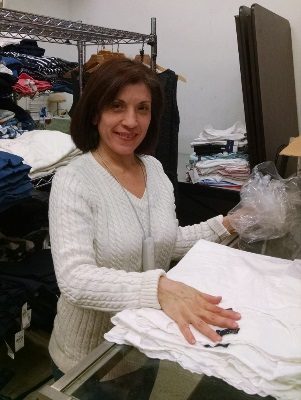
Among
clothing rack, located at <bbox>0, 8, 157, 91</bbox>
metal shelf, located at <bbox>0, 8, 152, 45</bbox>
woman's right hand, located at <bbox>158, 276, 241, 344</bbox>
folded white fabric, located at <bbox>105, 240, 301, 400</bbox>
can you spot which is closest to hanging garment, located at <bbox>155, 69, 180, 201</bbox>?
clothing rack, located at <bbox>0, 8, 157, 91</bbox>

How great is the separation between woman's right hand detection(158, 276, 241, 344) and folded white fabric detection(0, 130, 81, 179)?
917mm

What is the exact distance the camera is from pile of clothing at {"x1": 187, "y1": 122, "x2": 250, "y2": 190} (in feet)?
7.24

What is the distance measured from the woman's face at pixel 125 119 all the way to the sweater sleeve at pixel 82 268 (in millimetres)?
162

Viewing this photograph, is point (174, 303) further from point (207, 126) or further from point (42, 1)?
point (42, 1)

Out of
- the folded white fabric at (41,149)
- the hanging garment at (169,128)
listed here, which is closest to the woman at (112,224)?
the folded white fabric at (41,149)

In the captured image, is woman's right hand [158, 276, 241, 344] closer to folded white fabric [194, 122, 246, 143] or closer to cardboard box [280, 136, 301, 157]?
cardboard box [280, 136, 301, 157]

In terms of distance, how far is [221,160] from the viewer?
2244mm

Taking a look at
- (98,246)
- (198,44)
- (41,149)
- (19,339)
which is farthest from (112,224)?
(198,44)

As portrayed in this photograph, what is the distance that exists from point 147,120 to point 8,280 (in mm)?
899

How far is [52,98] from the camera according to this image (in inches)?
117

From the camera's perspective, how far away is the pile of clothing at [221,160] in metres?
2.21

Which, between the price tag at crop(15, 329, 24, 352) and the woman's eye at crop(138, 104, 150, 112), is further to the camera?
the price tag at crop(15, 329, 24, 352)

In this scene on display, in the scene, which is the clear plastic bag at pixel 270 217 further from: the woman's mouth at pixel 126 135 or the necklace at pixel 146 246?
the woman's mouth at pixel 126 135

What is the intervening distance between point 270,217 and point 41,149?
0.96 metres
